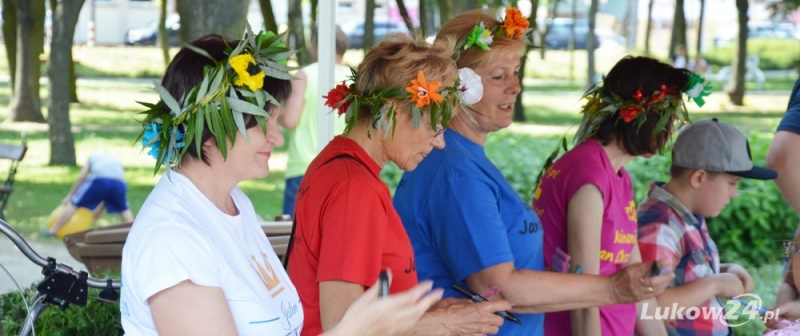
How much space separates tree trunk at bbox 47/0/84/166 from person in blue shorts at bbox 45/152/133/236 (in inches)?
122

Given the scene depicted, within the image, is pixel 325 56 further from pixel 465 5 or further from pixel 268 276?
pixel 465 5

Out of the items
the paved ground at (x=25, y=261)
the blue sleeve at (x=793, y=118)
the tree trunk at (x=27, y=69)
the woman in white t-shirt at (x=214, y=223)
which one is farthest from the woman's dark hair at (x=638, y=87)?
the tree trunk at (x=27, y=69)

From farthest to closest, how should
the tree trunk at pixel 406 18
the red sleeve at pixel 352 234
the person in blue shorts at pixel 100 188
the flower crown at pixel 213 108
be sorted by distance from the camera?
the person in blue shorts at pixel 100 188 < the tree trunk at pixel 406 18 < the red sleeve at pixel 352 234 < the flower crown at pixel 213 108

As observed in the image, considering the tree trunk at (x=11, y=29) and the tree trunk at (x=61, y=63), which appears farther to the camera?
the tree trunk at (x=11, y=29)

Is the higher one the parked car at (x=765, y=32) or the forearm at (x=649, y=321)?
the forearm at (x=649, y=321)

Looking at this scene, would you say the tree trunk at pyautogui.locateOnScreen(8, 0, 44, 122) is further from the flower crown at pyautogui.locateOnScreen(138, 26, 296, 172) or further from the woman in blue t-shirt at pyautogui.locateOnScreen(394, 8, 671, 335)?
the flower crown at pyautogui.locateOnScreen(138, 26, 296, 172)

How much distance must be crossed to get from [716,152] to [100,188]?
210 inches

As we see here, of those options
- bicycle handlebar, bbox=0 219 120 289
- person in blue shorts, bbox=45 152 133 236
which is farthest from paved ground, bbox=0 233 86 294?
bicycle handlebar, bbox=0 219 120 289

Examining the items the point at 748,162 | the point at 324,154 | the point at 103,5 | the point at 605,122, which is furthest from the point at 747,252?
the point at 103,5

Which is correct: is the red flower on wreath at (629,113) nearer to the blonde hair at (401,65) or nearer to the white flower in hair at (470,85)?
the white flower in hair at (470,85)

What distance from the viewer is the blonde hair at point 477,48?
2.82 metres

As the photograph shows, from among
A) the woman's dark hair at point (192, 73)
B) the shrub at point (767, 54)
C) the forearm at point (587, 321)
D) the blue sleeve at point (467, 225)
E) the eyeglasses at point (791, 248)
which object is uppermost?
the woman's dark hair at point (192, 73)

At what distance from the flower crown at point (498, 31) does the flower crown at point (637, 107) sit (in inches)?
19.3

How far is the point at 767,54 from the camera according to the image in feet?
93.4
